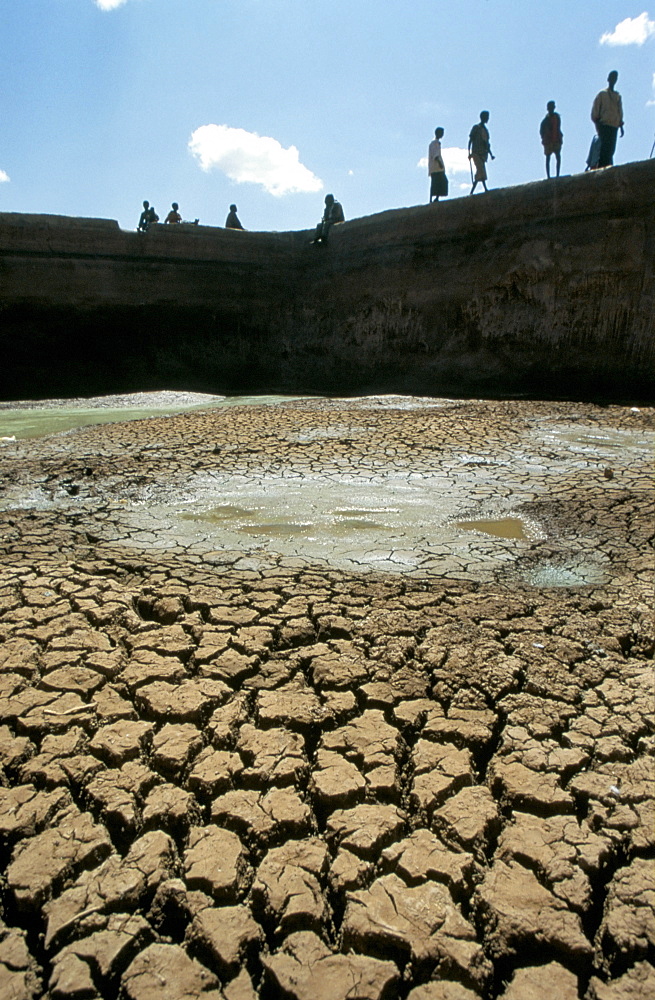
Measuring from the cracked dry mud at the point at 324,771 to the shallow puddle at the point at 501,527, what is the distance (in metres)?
0.17

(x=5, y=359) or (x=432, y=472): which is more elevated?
(x=5, y=359)

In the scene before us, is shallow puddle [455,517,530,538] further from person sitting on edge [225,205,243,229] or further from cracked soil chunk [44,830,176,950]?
person sitting on edge [225,205,243,229]

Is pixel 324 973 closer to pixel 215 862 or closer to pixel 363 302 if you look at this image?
pixel 215 862

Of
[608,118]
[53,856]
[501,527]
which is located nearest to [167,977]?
[53,856]

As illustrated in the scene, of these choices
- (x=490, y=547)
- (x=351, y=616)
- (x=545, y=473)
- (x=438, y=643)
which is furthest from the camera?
(x=545, y=473)

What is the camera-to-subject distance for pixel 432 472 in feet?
16.3

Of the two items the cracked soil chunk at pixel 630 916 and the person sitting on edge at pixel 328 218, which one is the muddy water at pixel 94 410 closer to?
the person sitting on edge at pixel 328 218

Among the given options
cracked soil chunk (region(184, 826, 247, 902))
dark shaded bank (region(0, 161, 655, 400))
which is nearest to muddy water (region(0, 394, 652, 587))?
cracked soil chunk (region(184, 826, 247, 902))

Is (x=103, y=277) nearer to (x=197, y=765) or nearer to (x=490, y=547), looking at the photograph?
(x=490, y=547)

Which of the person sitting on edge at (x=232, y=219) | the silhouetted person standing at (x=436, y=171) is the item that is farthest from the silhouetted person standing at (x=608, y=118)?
the person sitting on edge at (x=232, y=219)

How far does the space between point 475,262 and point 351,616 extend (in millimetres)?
8493

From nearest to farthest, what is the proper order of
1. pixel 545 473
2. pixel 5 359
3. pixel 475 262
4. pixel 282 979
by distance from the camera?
pixel 282 979 → pixel 545 473 → pixel 475 262 → pixel 5 359

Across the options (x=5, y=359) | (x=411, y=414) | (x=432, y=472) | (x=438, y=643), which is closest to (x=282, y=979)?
(x=438, y=643)

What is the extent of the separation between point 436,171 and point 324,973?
1111 centimetres
